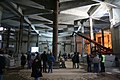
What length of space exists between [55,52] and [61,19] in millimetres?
14846

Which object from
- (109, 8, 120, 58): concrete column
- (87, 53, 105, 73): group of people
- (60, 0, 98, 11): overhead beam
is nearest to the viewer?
(87, 53, 105, 73): group of people

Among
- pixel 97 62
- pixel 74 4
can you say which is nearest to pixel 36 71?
pixel 97 62

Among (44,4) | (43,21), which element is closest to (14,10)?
(44,4)

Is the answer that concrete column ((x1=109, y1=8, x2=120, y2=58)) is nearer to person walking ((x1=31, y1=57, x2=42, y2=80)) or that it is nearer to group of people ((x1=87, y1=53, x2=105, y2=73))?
group of people ((x1=87, y1=53, x2=105, y2=73))

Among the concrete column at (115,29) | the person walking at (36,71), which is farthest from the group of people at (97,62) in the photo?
the person walking at (36,71)

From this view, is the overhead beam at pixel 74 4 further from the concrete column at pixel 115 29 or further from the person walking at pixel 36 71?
the person walking at pixel 36 71

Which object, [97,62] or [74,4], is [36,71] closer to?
[97,62]

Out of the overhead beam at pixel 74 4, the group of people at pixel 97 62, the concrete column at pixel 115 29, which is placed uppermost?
the overhead beam at pixel 74 4

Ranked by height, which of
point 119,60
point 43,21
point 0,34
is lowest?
point 119,60

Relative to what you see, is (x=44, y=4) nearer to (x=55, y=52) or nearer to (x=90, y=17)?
(x=55, y=52)

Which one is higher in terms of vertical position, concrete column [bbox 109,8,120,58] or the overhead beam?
the overhead beam

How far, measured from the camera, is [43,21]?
1437 inches

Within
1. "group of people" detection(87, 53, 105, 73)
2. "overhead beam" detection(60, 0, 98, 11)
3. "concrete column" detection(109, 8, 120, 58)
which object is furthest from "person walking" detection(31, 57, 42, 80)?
"overhead beam" detection(60, 0, 98, 11)

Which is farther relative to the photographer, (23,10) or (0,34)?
(0,34)
